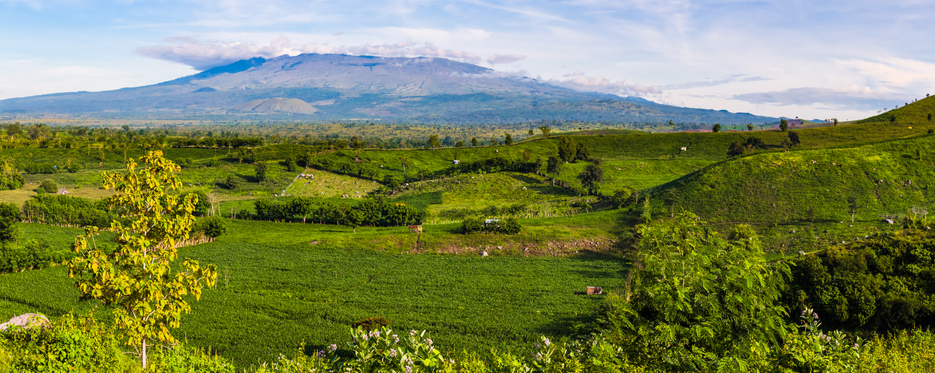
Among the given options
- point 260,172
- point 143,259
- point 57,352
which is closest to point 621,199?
point 143,259

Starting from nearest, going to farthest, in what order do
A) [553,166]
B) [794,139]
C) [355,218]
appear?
[355,218] < [553,166] < [794,139]

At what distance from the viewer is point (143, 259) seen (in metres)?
11.3

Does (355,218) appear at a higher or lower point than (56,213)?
higher

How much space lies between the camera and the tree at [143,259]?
36.6 feet

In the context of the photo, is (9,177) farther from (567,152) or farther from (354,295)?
(567,152)

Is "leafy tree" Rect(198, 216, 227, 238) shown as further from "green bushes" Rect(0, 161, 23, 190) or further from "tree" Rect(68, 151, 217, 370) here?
"green bushes" Rect(0, 161, 23, 190)

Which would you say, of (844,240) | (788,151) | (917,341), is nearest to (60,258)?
(917,341)

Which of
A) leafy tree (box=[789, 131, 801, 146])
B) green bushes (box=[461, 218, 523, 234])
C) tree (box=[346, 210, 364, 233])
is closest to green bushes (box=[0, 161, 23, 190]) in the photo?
tree (box=[346, 210, 364, 233])

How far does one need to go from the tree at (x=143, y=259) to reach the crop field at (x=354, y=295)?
11.9 meters

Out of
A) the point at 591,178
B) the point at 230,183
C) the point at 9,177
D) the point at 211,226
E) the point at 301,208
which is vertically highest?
the point at 591,178

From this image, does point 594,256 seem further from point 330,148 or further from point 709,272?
point 330,148

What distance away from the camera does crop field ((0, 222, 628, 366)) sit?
28.0 m

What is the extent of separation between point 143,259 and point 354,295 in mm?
25987

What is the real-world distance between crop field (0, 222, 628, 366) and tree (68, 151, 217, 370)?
1192 centimetres
